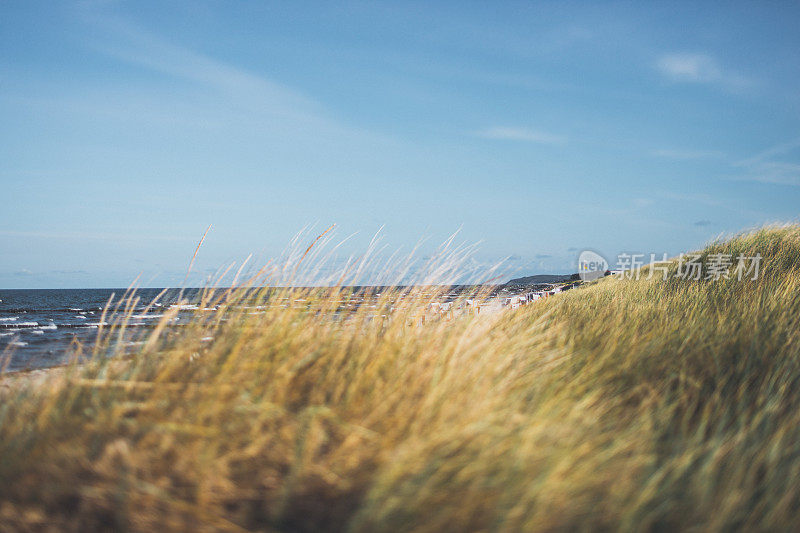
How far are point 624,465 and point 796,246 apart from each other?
9412 millimetres

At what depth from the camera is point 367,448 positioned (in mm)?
1715

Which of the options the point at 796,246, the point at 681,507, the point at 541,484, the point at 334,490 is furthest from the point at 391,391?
the point at 796,246

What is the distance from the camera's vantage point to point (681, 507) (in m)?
1.72

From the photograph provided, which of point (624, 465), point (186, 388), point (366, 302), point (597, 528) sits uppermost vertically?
point (366, 302)

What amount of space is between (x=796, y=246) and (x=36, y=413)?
11.0 m

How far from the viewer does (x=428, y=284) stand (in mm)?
3959

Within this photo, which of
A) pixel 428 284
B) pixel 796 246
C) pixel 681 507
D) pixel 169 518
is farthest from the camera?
pixel 796 246

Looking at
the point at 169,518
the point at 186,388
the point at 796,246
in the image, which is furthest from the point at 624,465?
the point at 796,246

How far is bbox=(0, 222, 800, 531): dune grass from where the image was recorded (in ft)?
5.02

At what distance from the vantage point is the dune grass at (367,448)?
1531 mm

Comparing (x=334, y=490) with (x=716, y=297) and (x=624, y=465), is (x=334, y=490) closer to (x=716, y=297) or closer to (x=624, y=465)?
(x=624, y=465)

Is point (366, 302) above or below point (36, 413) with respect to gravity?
above

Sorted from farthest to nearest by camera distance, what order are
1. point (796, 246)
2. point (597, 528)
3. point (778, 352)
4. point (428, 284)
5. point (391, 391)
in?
point (796, 246) → point (428, 284) → point (778, 352) → point (391, 391) → point (597, 528)

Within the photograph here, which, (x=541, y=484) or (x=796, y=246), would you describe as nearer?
(x=541, y=484)
